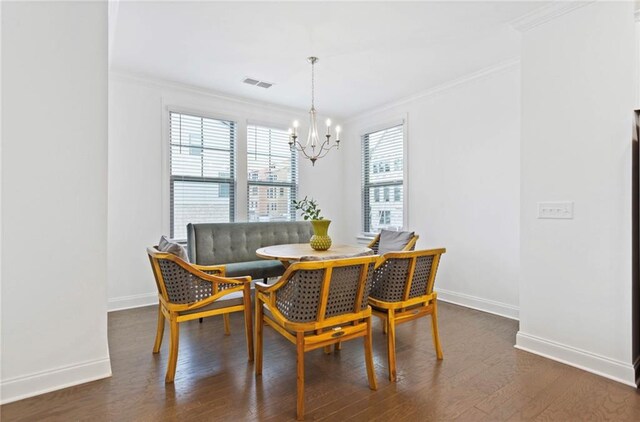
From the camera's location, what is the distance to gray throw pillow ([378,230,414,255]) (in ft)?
11.5

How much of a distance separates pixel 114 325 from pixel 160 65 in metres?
2.79

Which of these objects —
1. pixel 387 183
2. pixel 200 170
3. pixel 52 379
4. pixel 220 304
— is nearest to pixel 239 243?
pixel 200 170

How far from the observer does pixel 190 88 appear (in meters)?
4.44

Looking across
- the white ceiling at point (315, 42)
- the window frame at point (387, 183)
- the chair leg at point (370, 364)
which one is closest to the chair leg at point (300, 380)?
the chair leg at point (370, 364)

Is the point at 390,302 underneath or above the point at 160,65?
underneath

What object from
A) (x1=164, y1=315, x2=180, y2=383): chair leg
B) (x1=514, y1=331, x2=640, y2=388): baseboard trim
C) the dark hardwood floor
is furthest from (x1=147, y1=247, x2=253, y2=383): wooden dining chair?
(x1=514, y1=331, x2=640, y2=388): baseboard trim

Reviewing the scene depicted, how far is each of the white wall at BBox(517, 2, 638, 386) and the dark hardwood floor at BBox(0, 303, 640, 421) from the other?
27cm

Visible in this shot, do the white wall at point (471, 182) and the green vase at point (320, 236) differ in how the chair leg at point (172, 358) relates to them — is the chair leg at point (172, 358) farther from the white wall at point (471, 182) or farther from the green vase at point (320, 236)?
the white wall at point (471, 182)

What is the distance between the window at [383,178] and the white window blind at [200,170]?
7.06ft

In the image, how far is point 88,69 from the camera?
7.43 ft

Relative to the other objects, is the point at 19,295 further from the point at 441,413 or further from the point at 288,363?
the point at 441,413

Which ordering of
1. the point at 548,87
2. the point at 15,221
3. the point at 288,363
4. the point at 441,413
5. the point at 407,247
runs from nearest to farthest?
the point at 441,413 → the point at 15,221 → the point at 288,363 → the point at 548,87 → the point at 407,247

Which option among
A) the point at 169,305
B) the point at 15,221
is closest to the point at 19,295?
the point at 15,221

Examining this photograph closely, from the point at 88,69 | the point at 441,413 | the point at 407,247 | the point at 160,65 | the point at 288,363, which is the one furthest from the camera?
the point at 160,65
